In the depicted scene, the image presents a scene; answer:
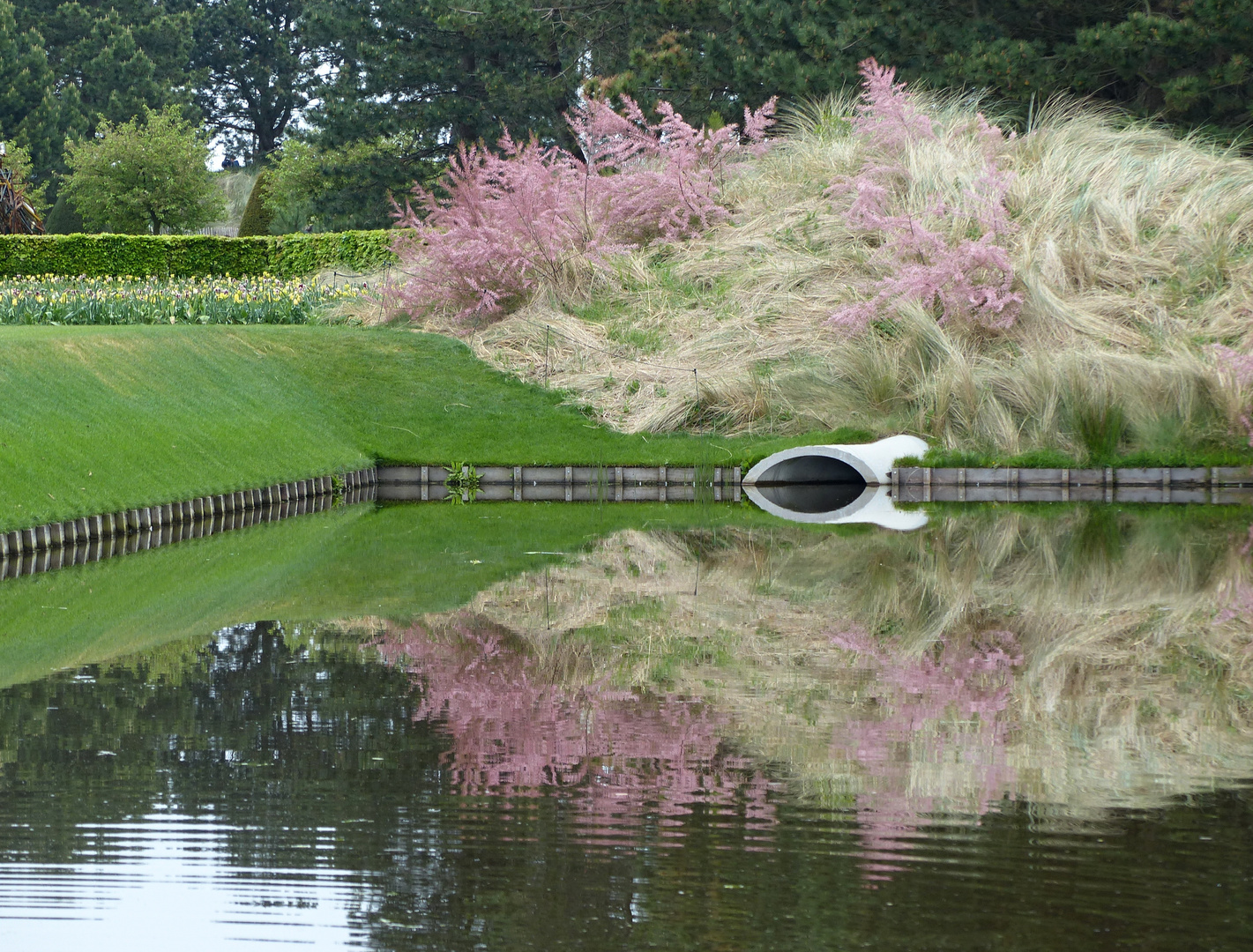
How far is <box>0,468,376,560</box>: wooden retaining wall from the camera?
11551mm

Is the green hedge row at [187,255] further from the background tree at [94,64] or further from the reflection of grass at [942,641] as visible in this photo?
the reflection of grass at [942,641]

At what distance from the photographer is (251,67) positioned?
63.2m

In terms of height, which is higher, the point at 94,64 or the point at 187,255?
the point at 94,64

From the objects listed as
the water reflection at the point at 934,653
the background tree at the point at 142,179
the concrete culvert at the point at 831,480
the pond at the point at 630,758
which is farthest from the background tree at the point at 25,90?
the pond at the point at 630,758

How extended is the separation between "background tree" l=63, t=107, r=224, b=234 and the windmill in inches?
207

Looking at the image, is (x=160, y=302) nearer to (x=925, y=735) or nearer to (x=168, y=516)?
(x=168, y=516)

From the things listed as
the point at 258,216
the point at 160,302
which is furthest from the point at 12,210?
the point at 160,302

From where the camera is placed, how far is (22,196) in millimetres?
36969

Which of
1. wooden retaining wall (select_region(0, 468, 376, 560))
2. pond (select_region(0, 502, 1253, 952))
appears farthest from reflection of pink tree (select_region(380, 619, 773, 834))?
wooden retaining wall (select_region(0, 468, 376, 560))

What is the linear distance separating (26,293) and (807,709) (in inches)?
759

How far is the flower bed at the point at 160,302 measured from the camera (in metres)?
22.0

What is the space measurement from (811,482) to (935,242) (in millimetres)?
3277

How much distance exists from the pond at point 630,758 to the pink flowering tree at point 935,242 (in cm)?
858

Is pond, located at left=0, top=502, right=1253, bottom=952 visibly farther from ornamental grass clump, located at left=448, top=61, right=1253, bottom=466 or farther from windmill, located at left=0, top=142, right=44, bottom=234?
windmill, located at left=0, top=142, right=44, bottom=234
